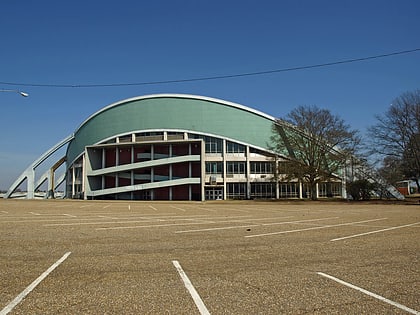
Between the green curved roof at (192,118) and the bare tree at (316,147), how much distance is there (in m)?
13.5

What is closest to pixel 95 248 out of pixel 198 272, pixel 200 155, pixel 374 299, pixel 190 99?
pixel 198 272

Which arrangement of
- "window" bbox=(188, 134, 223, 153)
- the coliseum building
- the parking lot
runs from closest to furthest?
the parking lot
the coliseum building
"window" bbox=(188, 134, 223, 153)

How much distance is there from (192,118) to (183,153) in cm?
652

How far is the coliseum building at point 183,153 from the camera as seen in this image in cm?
6469

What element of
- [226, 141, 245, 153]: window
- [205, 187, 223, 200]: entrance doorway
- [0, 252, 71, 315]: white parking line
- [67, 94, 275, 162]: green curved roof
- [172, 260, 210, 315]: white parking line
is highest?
[67, 94, 275, 162]: green curved roof

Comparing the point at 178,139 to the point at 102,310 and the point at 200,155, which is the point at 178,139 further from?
the point at 102,310

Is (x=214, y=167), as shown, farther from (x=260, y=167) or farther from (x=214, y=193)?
(x=260, y=167)

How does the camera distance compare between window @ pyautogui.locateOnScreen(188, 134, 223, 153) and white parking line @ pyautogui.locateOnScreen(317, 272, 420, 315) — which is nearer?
white parking line @ pyautogui.locateOnScreen(317, 272, 420, 315)

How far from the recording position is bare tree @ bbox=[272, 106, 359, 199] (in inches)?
1945

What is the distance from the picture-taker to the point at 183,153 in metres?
67.8

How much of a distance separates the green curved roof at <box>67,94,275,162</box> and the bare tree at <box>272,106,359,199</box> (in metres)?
13.5

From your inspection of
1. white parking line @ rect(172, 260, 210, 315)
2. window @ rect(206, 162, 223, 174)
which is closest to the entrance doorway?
window @ rect(206, 162, 223, 174)

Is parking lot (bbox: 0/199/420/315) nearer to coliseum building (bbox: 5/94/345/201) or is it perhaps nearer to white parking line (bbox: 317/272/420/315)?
white parking line (bbox: 317/272/420/315)

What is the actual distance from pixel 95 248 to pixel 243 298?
17.2 feet
